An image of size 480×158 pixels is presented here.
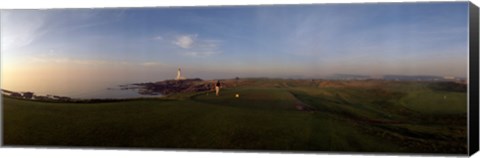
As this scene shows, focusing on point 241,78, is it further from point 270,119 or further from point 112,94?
point 112,94

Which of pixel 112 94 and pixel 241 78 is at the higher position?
pixel 241 78

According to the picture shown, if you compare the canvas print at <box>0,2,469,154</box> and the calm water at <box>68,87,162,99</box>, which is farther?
the calm water at <box>68,87,162,99</box>

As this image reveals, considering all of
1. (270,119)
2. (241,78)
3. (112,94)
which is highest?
(241,78)

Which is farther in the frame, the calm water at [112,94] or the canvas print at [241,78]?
the calm water at [112,94]

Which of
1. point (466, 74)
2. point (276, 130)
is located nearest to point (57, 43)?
point (276, 130)

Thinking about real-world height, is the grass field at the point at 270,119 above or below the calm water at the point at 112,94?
below

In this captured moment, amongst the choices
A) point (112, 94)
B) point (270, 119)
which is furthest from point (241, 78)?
point (112, 94)

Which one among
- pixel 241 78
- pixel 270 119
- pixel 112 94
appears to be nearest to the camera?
pixel 270 119
